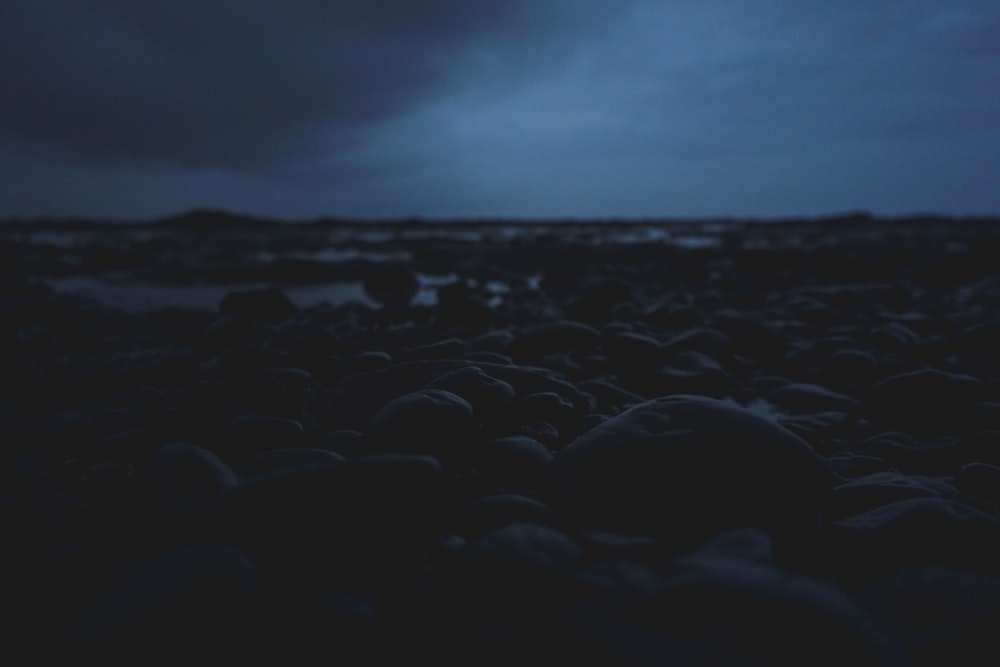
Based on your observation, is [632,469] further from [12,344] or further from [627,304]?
[12,344]

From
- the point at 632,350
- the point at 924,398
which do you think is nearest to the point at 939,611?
the point at 924,398

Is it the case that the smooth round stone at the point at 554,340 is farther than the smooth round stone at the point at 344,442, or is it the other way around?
the smooth round stone at the point at 554,340

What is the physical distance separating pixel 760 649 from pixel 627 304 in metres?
3.97

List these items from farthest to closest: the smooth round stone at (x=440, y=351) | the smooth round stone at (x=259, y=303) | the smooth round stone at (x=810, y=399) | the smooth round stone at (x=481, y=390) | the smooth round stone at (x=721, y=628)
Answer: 1. the smooth round stone at (x=259, y=303)
2. the smooth round stone at (x=440, y=351)
3. the smooth round stone at (x=810, y=399)
4. the smooth round stone at (x=481, y=390)
5. the smooth round stone at (x=721, y=628)

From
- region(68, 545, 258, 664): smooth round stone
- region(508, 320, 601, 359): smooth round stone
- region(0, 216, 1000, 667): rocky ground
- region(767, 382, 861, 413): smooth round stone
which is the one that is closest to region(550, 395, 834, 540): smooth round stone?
region(0, 216, 1000, 667): rocky ground

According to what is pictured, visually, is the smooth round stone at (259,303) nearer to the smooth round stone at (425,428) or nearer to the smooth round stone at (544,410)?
the smooth round stone at (544,410)

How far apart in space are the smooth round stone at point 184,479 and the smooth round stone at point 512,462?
0.62 m

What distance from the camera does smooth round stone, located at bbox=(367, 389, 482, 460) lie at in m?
1.63

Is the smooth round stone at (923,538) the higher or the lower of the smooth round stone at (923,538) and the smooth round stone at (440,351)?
the lower

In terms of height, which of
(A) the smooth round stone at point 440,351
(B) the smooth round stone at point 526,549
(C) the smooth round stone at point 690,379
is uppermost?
(A) the smooth round stone at point 440,351

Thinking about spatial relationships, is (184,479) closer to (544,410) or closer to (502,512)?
(502,512)

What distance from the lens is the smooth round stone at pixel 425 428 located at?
1.63m

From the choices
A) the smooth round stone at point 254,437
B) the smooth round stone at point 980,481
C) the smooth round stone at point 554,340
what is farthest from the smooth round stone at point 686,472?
the smooth round stone at point 554,340

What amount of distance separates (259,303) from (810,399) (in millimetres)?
4442
